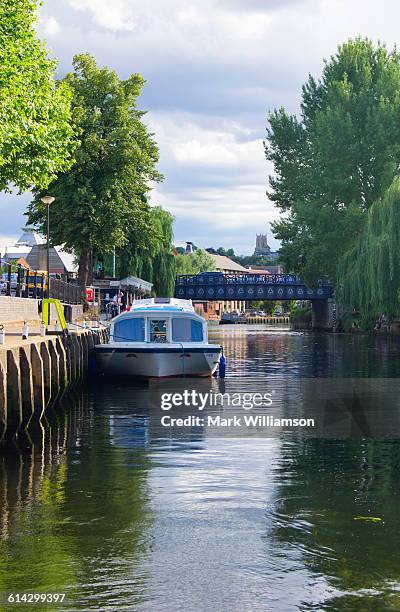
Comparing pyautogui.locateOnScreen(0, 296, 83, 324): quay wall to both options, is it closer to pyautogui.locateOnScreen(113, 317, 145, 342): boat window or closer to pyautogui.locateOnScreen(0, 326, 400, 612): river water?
pyautogui.locateOnScreen(113, 317, 145, 342): boat window

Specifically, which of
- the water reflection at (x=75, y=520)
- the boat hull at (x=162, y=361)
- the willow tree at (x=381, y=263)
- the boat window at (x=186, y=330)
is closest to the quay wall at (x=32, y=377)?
the water reflection at (x=75, y=520)

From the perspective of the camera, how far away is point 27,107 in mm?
31844

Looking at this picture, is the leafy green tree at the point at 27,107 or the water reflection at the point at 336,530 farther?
the leafy green tree at the point at 27,107

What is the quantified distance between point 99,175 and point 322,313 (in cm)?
7577

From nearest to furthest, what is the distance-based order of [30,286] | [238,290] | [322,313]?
[30,286] < [322,313] < [238,290]

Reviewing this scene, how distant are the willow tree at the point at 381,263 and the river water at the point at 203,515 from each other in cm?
3856

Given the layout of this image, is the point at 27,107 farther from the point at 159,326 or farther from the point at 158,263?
the point at 158,263

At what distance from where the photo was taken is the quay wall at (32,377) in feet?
75.1

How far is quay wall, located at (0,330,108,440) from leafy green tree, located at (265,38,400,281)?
176ft

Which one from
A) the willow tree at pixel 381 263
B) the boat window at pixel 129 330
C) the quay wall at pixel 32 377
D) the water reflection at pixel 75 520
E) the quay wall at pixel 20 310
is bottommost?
the water reflection at pixel 75 520

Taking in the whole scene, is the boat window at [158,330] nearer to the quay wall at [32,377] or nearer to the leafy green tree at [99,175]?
the quay wall at [32,377]

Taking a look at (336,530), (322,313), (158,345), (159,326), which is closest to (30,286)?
(159,326)

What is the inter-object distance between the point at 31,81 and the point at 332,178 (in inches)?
2240

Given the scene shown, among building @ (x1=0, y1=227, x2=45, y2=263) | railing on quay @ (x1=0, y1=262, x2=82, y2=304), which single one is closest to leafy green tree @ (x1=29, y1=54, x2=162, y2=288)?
railing on quay @ (x1=0, y1=262, x2=82, y2=304)
